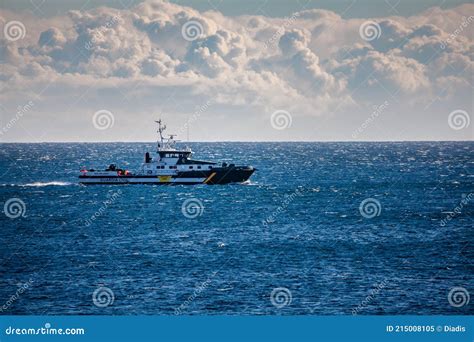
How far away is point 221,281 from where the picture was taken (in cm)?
5388

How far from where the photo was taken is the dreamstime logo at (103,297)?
48.0 metres

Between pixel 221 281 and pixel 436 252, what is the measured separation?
23.3 meters

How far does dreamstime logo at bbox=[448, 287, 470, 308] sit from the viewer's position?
4821 cm

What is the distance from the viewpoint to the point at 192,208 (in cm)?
9344

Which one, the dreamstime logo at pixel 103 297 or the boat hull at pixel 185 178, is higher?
the boat hull at pixel 185 178
